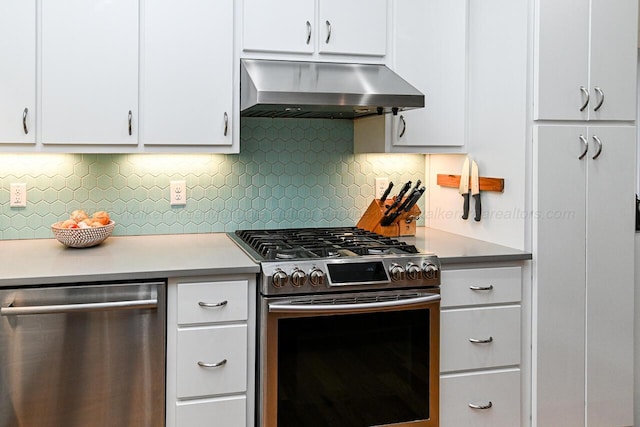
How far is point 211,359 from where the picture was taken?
2.29 meters

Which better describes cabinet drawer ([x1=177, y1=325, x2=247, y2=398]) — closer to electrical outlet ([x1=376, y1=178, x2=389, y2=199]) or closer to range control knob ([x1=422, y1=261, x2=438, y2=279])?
range control knob ([x1=422, y1=261, x2=438, y2=279])

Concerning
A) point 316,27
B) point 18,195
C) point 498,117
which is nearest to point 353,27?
point 316,27

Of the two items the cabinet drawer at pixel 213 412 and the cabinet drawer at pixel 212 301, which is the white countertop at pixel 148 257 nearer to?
the cabinet drawer at pixel 212 301

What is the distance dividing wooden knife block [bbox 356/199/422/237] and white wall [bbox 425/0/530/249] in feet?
0.72

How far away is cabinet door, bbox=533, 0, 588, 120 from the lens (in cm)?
255

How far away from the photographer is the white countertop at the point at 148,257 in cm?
214

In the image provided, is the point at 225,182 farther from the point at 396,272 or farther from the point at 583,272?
the point at 583,272

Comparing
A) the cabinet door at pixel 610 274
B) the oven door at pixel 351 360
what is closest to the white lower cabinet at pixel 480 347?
the oven door at pixel 351 360

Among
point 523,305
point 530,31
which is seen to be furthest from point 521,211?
point 530,31

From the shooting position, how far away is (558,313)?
104 inches

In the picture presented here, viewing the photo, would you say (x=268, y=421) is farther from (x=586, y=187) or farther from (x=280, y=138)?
(x=586, y=187)

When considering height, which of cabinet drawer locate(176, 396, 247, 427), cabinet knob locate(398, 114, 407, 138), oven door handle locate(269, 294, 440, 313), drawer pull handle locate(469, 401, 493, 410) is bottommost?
drawer pull handle locate(469, 401, 493, 410)

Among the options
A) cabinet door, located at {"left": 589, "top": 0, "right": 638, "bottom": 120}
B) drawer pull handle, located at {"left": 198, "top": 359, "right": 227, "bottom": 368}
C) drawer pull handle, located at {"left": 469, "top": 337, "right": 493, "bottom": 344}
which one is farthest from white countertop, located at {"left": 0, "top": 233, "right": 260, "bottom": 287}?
cabinet door, located at {"left": 589, "top": 0, "right": 638, "bottom": 120}

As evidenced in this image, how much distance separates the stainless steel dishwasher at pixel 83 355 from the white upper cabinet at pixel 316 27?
1152 mm
